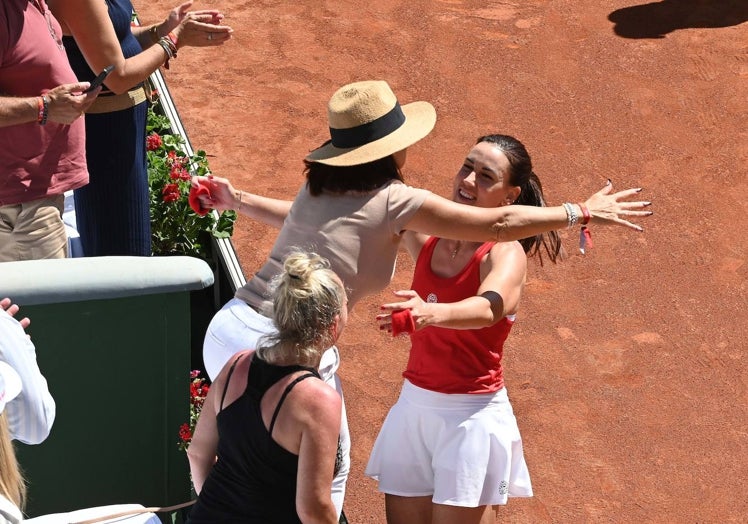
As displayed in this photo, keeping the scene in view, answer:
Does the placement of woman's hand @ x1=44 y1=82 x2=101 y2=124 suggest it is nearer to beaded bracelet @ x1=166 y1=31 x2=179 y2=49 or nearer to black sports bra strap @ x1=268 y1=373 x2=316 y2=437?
beaded bracelet @ x1=166 y1=31 x2=179 y2=49

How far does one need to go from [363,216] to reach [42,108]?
1.25 meters

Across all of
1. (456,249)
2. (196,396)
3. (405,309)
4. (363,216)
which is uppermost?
(363,216)

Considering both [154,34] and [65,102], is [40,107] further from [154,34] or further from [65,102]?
[154,34]

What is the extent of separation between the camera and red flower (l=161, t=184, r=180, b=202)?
5.57m

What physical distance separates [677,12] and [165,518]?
8.29 m

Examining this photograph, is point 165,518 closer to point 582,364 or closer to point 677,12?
point 582,364

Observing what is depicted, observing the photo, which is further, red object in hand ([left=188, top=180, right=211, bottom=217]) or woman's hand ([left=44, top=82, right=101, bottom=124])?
red object in hand ([left=188, top=180, right=211, bottom=217])

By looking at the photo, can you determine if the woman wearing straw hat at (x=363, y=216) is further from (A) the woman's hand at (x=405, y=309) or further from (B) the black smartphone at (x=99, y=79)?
(B) the black smartphone at (x=99, y=79)

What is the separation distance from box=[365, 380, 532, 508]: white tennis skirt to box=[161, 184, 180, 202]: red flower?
1878 millimetres

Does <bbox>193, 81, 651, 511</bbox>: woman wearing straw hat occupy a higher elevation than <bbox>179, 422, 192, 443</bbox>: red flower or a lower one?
higher

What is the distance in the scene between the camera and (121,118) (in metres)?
4.81

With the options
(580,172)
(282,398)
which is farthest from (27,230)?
(580,172)

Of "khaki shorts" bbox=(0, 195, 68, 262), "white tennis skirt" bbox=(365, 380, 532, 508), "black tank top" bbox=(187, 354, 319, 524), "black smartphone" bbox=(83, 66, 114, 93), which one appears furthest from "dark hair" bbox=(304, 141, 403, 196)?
"khaki shorts" bbox=(0, 195, 68, 262)

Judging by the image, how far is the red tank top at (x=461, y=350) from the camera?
4.12 metres
